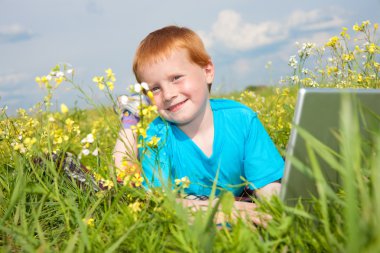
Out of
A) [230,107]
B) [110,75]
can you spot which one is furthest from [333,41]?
[110,75]

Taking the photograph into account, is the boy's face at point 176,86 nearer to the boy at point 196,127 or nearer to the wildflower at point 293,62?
the boy at point 196,127

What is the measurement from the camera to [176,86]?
9.00ft

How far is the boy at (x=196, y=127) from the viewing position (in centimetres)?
277

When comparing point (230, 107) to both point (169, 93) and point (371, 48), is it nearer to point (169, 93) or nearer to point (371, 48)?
point (169, 93)

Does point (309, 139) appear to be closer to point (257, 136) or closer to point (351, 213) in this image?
point (351, 213)

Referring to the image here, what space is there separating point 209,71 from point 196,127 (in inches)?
17.3

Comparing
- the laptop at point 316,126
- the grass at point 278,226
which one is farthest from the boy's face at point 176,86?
the laptop at point 316,126

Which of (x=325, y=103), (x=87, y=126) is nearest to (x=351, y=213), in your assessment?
(x=325, y=103)

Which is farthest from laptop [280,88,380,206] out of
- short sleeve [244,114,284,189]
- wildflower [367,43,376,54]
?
wildflower [367,43,376,54]

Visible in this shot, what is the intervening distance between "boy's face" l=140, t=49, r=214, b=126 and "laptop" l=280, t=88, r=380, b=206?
112 centimetres

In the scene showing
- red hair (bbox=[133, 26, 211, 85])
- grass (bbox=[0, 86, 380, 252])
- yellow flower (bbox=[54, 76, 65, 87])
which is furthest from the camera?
red hair (bbox=[133, 26, 211, 85])

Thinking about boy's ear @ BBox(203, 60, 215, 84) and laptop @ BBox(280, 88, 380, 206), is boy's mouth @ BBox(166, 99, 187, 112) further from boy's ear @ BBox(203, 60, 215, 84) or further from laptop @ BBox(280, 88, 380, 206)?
laptop @ BBox(280, 88, 380, 206)

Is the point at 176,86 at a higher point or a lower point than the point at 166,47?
lower

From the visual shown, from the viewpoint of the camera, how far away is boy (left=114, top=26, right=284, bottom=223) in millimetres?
2766
